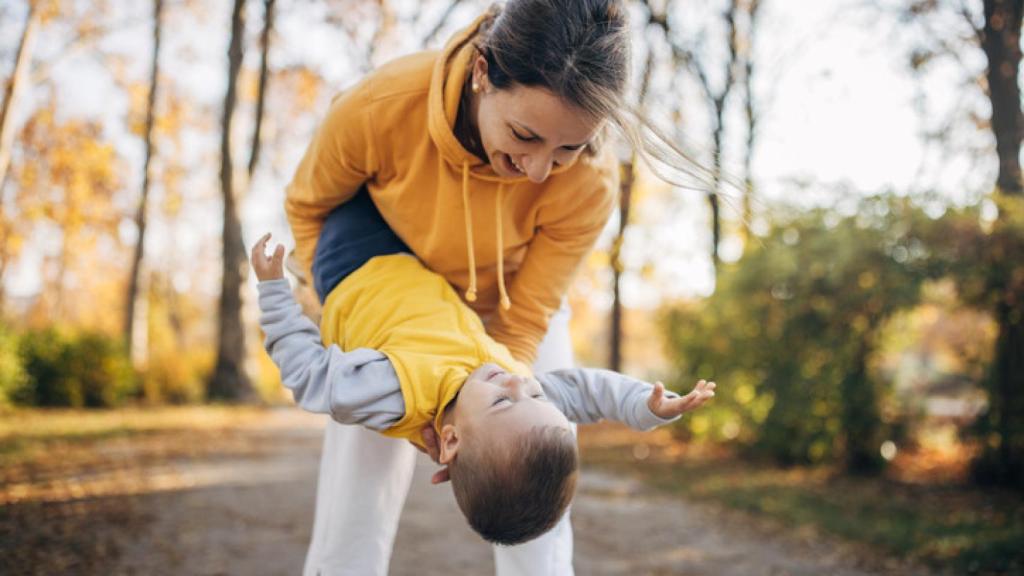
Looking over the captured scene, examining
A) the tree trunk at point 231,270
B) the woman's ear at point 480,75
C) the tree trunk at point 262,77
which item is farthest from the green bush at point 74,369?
the woman's ear at point 480,75

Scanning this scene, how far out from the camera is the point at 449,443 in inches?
82.5

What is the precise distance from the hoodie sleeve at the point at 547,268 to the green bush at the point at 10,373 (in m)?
10.4

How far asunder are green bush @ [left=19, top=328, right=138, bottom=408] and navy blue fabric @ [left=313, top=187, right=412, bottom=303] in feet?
35.0

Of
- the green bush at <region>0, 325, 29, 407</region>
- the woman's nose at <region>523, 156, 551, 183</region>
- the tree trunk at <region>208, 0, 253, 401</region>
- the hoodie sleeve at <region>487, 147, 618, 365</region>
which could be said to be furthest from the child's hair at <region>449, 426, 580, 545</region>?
the tree trunk at <region>208, 0, 253, 401</region>

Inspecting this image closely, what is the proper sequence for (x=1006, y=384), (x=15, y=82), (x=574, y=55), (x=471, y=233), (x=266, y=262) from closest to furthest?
(x=574, y=55) → (x=266, y=262) → (x=471, y=233) → (x=1006, y=384) → (x=15, y=82)

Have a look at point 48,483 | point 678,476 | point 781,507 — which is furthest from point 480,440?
point 678,476

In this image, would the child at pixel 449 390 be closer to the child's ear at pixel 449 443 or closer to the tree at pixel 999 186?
the child's ear at pixel 449 443

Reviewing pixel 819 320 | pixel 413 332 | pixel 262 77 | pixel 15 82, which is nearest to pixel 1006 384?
pixel 819 320

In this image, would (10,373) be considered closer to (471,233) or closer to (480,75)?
(471,233)

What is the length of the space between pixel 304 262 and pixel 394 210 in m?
0.46

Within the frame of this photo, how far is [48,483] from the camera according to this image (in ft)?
19.4

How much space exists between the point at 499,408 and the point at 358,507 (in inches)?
21.2

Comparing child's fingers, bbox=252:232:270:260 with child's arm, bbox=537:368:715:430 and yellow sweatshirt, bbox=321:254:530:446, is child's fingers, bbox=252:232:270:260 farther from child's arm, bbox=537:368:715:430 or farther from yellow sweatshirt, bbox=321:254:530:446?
child's arm, bbox=537:368:715:430

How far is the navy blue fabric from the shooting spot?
2.35 metres
